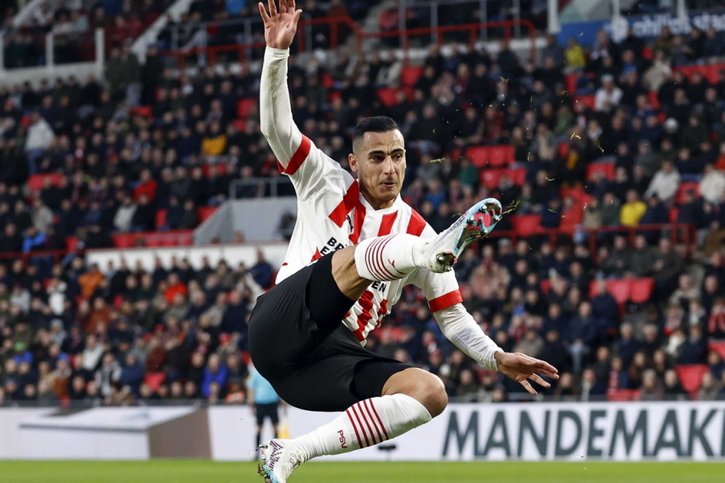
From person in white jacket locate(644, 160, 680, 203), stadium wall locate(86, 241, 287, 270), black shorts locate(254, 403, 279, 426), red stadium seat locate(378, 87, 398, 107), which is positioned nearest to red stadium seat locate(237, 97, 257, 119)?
red stadium seat locate(378, 87, 398, 107)

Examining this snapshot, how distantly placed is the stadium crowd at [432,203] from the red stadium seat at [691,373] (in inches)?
4.1

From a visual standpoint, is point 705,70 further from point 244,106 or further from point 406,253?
point 406,253

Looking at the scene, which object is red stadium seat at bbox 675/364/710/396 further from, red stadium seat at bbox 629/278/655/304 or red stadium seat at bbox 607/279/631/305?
red stadium seat at bbox 607/279/631/305

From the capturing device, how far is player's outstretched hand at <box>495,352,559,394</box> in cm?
767

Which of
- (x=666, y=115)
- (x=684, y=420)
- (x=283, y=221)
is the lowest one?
(x=684, y=420)

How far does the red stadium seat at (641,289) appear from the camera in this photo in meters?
19.7

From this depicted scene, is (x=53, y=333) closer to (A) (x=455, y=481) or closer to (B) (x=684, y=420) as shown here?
(B) (x=684, y=420)

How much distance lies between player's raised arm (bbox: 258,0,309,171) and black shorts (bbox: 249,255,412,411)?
0.74m

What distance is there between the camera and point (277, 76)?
7.42m

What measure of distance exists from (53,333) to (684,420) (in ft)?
36.6

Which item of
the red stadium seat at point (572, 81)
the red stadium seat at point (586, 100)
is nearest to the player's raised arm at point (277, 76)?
the red stadium seat at point (586, 100)

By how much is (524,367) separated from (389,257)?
143 centimetres

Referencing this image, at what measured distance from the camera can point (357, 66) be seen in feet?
87.7

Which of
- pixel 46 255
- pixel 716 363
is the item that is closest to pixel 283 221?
pixel 46 255
